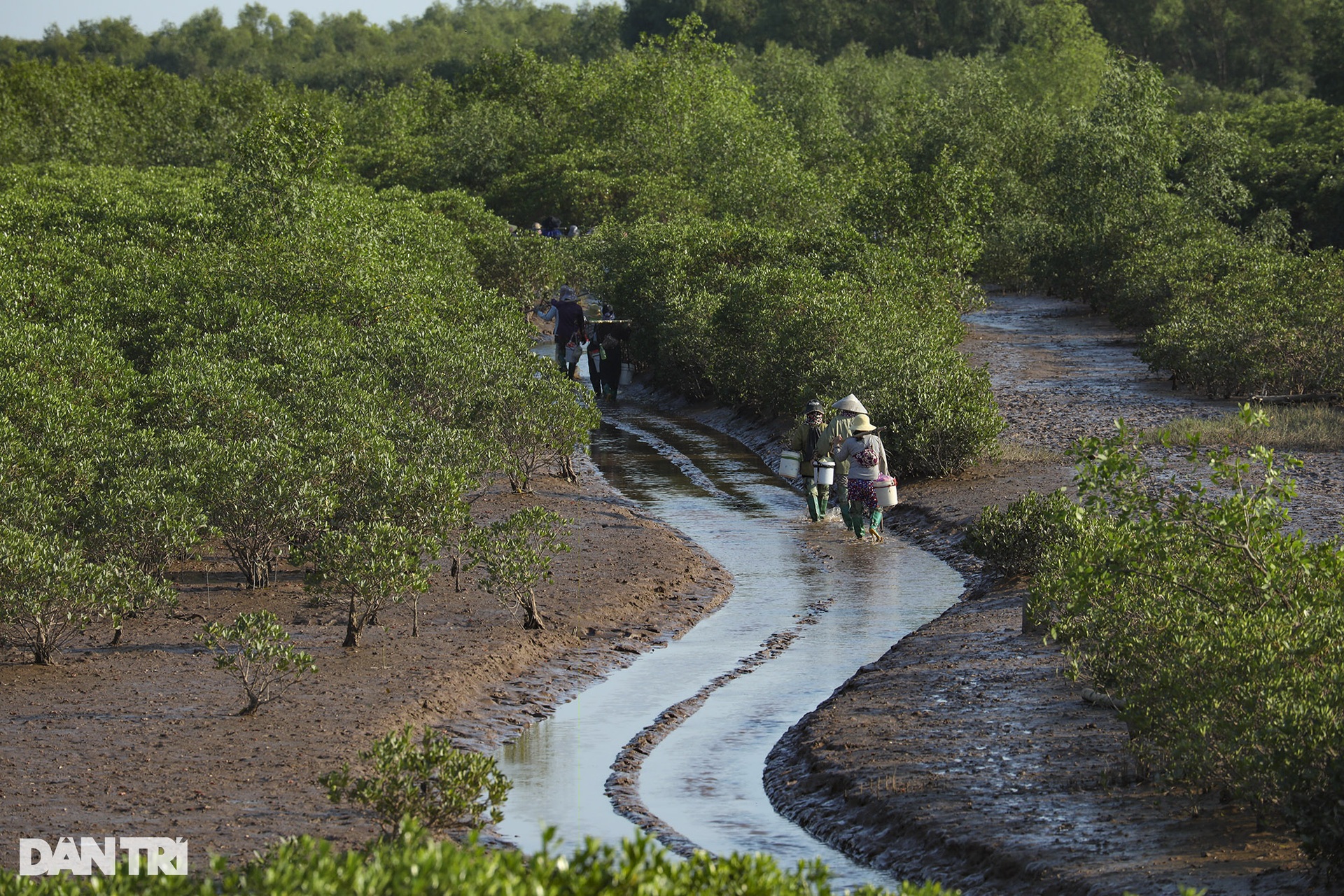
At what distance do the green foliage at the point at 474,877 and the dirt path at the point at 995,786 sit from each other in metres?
3.01

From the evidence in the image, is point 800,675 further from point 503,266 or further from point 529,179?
point 529,179

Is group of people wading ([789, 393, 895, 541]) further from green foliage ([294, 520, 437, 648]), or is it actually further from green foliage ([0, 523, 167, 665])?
green foliage ([0, 523, 167, 665])

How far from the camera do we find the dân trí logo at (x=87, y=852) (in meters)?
7.68

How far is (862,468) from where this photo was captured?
1702cm

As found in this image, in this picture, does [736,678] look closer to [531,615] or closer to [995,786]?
[531,615]

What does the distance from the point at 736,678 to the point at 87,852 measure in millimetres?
Answer: 6161

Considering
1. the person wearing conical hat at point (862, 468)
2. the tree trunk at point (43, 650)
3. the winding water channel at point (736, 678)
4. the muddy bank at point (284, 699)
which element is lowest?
the winding water channel at point (736, 678)

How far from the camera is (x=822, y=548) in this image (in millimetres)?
17375

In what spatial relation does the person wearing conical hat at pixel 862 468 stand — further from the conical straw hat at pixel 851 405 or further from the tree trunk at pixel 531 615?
the tree trunk at pixel 531 615

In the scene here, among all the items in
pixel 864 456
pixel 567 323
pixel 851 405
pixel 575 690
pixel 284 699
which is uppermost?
pixel 567 323

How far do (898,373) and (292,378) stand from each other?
8668 millimetres

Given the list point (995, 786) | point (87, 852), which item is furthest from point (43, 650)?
point (995, 786)

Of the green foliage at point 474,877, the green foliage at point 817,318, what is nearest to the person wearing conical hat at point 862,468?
the green foliage at point 817,318

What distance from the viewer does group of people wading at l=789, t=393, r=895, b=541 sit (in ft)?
55.5
